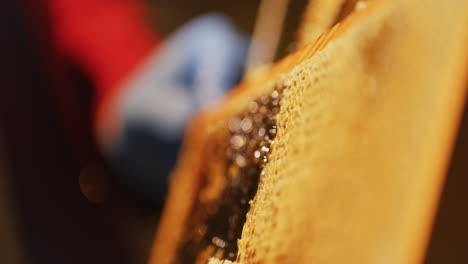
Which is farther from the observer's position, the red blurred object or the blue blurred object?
the red blurred object

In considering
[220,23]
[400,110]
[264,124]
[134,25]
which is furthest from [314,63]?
[134,25]

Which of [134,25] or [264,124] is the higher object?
[134,25]

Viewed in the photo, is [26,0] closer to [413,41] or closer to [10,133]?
[10,133]

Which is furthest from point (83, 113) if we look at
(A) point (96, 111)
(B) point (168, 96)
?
(B) point (168, 96)

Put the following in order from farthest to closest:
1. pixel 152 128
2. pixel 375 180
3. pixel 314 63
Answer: pixel 152 128 → pixel 375 180 → pixel 314 63

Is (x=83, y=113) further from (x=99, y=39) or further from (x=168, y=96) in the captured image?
(x=168, y=96)

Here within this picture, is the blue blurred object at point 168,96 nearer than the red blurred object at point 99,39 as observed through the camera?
Yes
